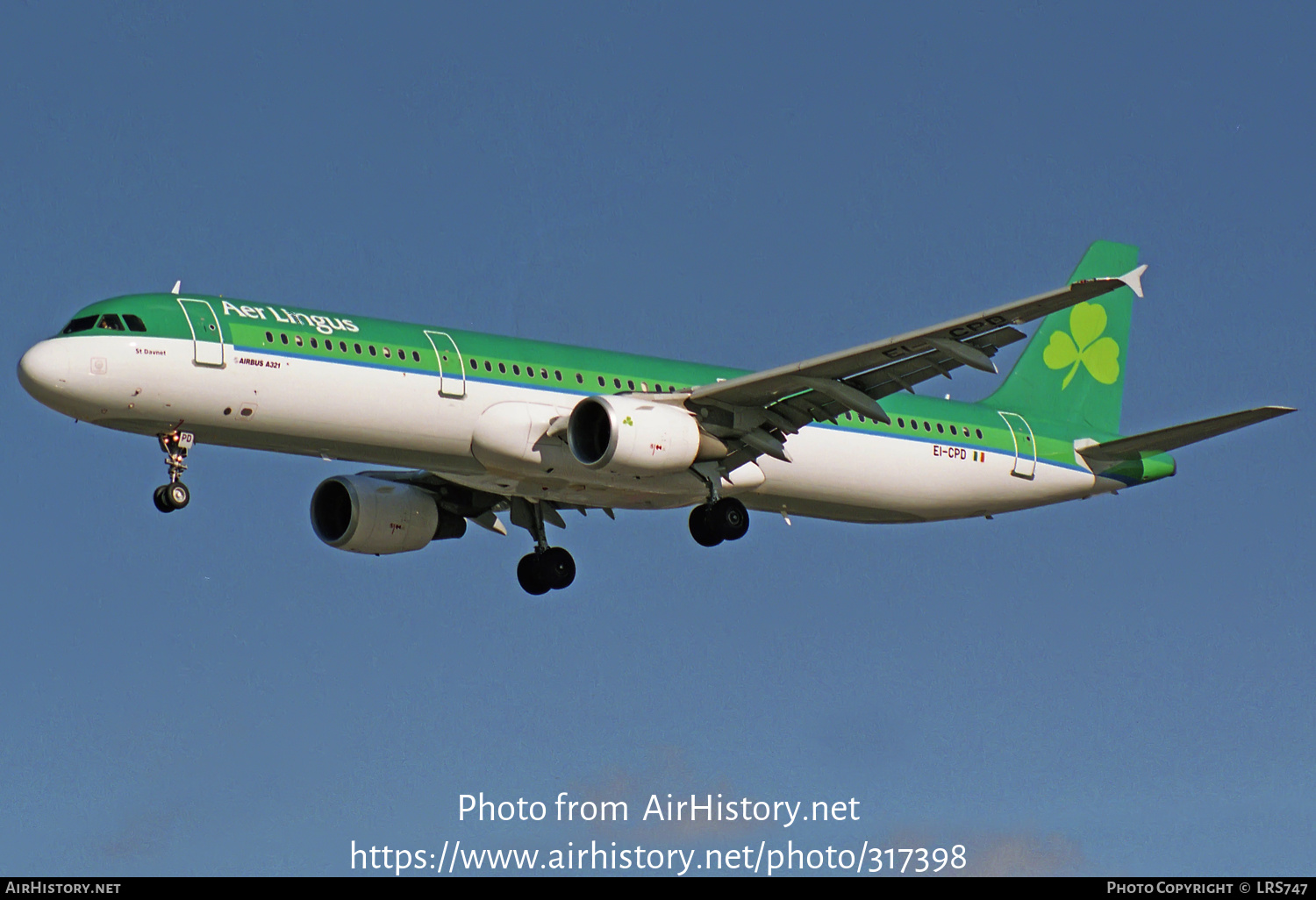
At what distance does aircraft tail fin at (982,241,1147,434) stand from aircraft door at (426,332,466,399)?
14.5 metres

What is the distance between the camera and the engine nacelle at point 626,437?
3559 centimetres

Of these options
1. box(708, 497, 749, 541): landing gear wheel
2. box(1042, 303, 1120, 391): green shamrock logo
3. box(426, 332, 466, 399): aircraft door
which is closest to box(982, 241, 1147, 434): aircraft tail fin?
box(1042, 303, 1120, 391): green shamrock logo

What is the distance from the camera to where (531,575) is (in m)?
41.8

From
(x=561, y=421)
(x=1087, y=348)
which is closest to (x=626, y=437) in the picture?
(x=561, y=421)

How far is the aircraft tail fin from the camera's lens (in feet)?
149

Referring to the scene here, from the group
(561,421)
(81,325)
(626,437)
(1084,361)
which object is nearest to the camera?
(81,325)

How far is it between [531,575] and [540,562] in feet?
1.14

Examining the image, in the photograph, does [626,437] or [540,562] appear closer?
[626,437]

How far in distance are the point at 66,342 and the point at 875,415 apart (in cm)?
1481

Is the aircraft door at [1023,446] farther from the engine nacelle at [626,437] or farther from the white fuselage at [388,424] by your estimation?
the engine nacelle at [626,437]

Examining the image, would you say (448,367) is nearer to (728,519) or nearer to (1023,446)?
(728,519)

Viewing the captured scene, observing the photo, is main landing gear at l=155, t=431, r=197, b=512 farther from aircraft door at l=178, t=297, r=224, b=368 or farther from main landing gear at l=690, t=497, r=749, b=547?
main landing gear at l=690, t=497, r=749, b=547

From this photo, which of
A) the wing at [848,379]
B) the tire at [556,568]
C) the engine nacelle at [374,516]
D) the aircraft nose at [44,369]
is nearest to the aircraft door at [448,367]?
the wing at [848,379]

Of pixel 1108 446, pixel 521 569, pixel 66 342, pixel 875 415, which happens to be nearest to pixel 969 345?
pixel 875 415
